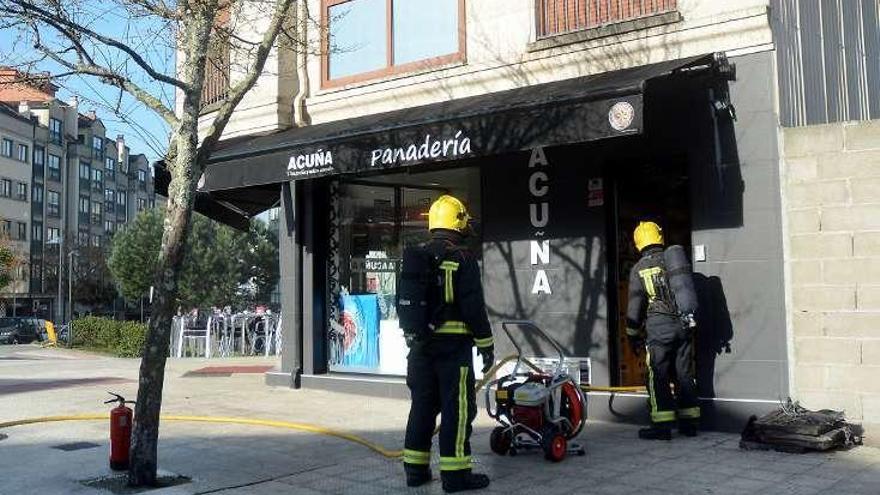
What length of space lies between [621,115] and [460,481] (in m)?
3.43

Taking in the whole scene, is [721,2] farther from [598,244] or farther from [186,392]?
[186,392]

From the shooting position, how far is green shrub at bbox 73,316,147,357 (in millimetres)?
23900

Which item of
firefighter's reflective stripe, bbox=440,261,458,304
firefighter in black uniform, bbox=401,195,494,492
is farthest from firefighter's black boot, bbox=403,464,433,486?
firefighter's reflective stripe, bbox=440,261,458,304

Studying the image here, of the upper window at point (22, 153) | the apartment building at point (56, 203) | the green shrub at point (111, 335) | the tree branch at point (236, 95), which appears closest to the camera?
the tree branch at point (236, 95)

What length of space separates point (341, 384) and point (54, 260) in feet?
208

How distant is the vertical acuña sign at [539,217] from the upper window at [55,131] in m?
73.4

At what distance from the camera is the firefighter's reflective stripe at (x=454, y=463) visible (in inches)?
226

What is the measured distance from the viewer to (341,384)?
10.9 metres

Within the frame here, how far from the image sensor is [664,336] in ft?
24.8

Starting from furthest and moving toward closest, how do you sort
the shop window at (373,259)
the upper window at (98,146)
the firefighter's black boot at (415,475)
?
the upper window at (98,146), the shop window at (373,259), the firefighter's black boot at (415,475)

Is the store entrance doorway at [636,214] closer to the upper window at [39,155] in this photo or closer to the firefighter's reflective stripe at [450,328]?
the firefighter's reflective stripe at [450,328]

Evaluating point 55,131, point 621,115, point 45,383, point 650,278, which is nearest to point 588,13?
point 621,115

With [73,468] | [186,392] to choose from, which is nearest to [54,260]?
[186,392]

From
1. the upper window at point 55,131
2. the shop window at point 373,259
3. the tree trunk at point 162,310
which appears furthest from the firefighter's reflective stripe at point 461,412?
the upper window at point 55,131
